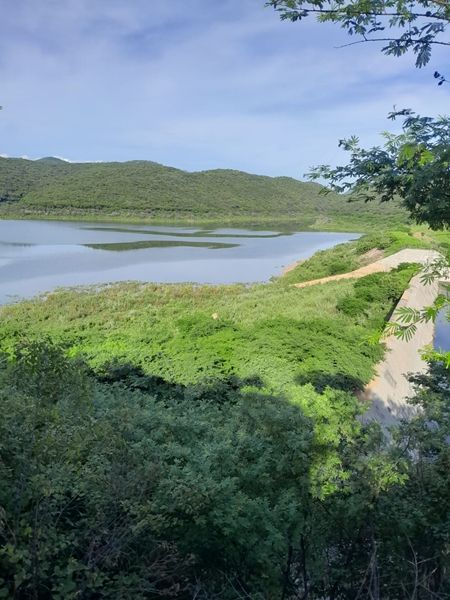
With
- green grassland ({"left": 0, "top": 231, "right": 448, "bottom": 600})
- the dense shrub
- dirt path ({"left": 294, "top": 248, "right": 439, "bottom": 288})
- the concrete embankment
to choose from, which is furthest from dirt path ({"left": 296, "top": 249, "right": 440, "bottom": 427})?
dirt path ({"left": 294, "top": 248, "right": 439, "bottom": 288})

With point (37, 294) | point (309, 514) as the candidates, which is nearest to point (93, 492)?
point (309, 514)

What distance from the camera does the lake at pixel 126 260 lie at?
31.5 m

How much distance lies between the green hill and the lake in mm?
41531

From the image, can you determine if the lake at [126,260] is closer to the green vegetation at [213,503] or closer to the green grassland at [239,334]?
the green grassland at [239,334]

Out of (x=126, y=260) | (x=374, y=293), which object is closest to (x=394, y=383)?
(x=374, y=293)

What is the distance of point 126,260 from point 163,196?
263 ft

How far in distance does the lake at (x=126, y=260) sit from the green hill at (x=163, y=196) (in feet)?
136

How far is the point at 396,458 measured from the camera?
13.9ft

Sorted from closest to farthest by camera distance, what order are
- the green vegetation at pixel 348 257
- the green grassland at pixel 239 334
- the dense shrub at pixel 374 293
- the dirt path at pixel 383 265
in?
the green grassland at pixel 239 334, the dense shrub at pixel 374 293, the dirt path at pixel 383 265, the green vegetation at pixel 348 257

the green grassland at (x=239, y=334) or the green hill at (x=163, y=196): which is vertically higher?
the green hill at (x=163, y=196)

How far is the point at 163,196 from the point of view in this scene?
117 m

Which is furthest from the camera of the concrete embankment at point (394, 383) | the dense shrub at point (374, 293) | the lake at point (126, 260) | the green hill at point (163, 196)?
the green hill at point (163, 196)

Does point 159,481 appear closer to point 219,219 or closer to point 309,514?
point 309,514

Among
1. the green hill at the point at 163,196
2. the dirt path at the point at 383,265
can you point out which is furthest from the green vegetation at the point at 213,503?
the green hill at the point at 163,196
